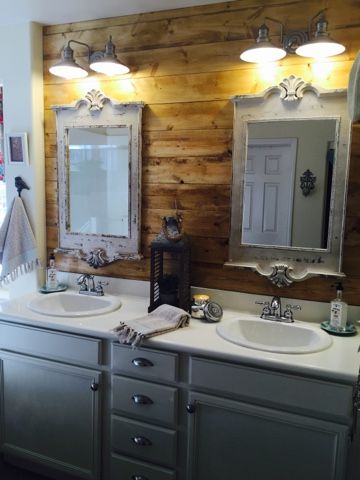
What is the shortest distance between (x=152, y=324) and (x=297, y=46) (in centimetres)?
144

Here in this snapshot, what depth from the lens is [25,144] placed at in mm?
2318

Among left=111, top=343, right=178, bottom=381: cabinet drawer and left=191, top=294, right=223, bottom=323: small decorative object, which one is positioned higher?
left=191, top=294, right=223, bottom=323: small decorative object

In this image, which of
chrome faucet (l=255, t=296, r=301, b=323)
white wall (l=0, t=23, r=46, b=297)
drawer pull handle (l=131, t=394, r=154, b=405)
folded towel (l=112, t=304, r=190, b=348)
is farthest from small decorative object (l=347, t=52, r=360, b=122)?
white wall (l=0, t=23, r=46, b=297)

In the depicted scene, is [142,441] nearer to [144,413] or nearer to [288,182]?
[144,413]

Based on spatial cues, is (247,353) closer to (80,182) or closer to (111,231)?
(111,231)

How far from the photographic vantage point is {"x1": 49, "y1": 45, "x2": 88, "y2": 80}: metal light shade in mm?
2064

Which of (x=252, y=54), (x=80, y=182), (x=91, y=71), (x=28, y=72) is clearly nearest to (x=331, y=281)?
(x=252, y=54)

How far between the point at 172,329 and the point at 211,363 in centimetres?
25

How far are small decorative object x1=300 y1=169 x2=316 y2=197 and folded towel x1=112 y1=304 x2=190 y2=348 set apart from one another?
81 centimetres

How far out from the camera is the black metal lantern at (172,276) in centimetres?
198

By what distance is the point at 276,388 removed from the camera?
151 centimetres

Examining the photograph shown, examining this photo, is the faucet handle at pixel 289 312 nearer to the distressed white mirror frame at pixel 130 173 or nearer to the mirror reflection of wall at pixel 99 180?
the distressed white mirror frame at pixel 130 173

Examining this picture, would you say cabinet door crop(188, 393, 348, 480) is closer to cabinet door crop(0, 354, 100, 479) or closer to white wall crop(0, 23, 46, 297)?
cabinet door crop(0, 354, 100, 479)

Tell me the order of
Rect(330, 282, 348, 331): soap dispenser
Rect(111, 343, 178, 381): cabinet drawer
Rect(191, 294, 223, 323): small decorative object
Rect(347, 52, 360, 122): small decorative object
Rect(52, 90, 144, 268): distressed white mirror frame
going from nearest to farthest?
Rect(347, 52, 360, 122): small decorative object, Rect(111, 343, 178, 381): cabinet drawer, Rect(330, 282, 348, 331): soap dispenser, Rect(191, 294, 223, 323): small decorative object, Rect(52, 90, 144, 268): distressed white mirror frame
